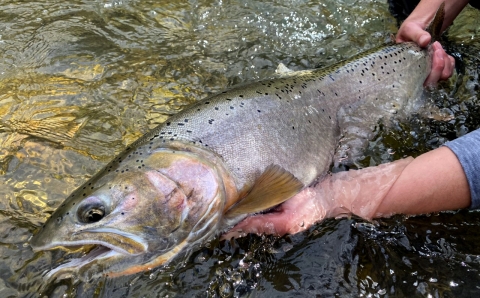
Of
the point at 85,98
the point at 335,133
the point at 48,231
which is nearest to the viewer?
the point at 48,231

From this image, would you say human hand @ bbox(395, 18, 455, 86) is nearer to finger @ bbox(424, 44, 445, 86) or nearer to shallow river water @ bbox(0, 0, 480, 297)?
finger @ bbox(424, 44, 445, 86)

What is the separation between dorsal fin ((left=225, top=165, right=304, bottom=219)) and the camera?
85.3 inches

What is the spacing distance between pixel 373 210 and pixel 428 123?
1280 mm

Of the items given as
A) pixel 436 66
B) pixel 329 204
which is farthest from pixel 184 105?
pixel 436 66

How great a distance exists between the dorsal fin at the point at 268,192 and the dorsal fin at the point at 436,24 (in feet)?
6.73

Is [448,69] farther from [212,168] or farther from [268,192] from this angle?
[212,168]

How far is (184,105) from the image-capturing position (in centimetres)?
343

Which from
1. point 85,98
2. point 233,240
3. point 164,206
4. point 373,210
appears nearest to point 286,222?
point 233,240

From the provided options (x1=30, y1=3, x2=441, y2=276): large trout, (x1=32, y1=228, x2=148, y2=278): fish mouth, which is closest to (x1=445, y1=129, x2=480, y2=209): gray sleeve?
(x1=30, y1=3, x2=441, y2=276): large trout

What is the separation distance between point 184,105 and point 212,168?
1.41 metres

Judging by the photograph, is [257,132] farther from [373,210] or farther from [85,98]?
[85,98]

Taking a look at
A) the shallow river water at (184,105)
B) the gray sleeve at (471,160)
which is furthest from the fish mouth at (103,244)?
the gray sleeve at (471,160)

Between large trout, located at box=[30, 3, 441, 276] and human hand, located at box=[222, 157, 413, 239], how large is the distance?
83 mm

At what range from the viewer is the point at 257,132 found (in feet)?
7.89
